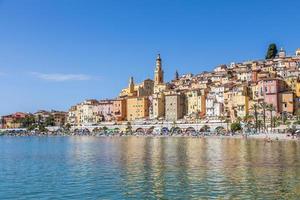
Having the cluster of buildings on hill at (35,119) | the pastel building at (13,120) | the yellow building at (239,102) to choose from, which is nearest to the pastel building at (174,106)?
the yellow building at (239,102)

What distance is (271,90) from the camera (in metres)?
81.4

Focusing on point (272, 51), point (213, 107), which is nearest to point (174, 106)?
point (213, 107)

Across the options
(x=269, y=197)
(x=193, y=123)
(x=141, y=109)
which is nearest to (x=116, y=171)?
(x=269, y=197)

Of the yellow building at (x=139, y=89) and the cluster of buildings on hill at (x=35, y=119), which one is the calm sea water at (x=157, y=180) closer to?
the yellow building at (x=139, y=89)

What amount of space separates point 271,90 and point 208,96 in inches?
730

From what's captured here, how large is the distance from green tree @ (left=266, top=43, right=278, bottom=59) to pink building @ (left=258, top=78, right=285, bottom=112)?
82.6 feet

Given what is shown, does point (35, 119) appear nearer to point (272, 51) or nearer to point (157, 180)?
point (272, 51)

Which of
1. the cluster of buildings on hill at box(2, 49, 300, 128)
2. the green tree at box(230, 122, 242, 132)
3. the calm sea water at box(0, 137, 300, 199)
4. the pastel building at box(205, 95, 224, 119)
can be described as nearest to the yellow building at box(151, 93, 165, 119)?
the cluster of buildings on hill at box(2, 49, 300, 128)

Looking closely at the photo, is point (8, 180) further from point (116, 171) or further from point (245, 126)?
point (245, 126)

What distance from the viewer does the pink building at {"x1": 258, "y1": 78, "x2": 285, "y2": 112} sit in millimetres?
80500

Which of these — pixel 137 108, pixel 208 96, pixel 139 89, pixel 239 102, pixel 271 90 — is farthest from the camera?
pixel 139 89

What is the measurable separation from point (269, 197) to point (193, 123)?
74.7m

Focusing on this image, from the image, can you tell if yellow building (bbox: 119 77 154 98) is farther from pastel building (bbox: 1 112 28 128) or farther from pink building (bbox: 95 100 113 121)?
pastel building (bbox: 1 112 28 128)

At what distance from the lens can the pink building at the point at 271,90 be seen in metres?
80.5
